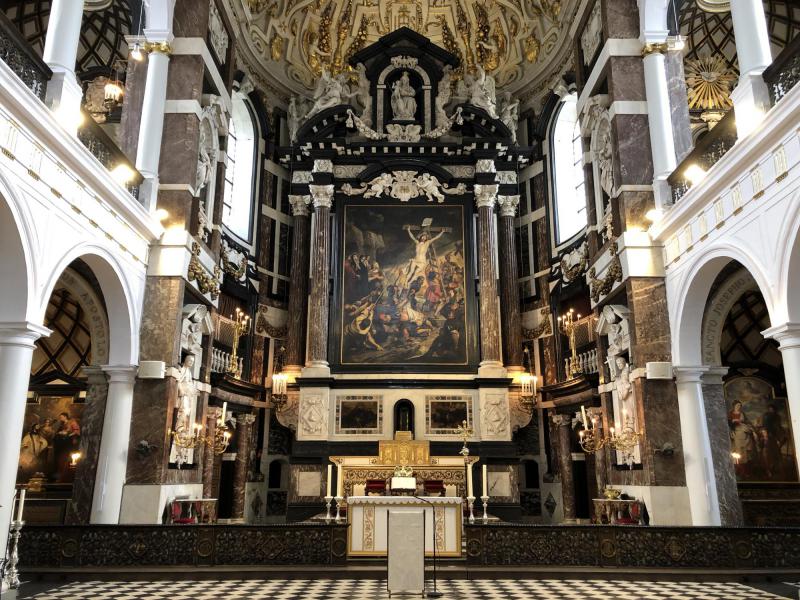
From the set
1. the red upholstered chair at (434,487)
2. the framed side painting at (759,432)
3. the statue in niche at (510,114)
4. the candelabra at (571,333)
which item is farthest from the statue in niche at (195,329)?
the framed side painting at (759,432)

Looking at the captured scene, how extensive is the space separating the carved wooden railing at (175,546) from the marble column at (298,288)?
8851mm

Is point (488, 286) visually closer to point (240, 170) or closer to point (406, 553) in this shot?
point (240, 170)

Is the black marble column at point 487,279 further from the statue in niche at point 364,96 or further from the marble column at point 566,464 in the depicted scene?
the statue in niche at point 364,96

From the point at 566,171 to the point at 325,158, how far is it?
23.1ft

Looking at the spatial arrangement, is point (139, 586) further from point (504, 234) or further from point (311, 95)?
point (311, 95)

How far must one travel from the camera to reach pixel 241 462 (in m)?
17.4

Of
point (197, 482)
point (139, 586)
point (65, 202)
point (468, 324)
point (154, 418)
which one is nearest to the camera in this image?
point (139, 586)

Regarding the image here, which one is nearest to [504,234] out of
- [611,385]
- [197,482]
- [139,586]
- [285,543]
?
[611,385]

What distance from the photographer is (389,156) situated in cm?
2044

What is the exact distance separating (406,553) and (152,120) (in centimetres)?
1010

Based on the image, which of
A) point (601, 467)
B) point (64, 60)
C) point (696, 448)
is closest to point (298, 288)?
point (601, 467)

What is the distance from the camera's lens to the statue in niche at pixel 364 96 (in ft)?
68.9

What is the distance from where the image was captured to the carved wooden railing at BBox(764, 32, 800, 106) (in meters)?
8.71

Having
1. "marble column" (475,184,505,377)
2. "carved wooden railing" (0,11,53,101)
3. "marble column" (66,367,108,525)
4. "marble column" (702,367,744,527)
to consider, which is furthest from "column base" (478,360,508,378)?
"carved wooden railing" (0,11,53,101)
